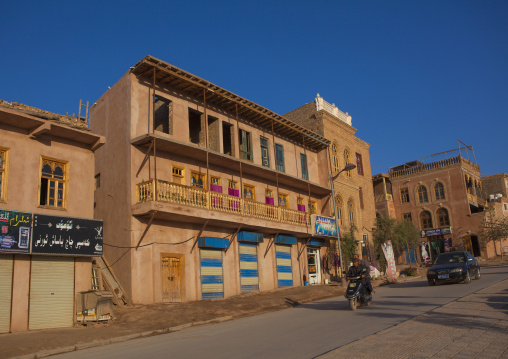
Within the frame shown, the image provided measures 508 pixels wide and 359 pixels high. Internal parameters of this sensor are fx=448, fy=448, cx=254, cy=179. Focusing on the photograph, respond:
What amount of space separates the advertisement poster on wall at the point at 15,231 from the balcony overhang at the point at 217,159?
20.3 feet

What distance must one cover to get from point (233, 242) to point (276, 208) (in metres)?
3.67

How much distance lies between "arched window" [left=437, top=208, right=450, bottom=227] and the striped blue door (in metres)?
36.7

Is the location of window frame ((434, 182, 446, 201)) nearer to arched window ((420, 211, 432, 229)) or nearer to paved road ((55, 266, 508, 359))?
arched window ((420, 211, 432, 229))

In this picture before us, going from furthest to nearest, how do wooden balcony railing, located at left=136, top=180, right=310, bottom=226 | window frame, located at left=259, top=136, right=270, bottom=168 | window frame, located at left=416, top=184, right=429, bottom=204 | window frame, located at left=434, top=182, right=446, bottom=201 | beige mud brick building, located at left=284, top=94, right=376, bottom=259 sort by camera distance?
window frame, located at left=416, top=184, right=429, bottom=204, window frame, located at left=434, top=182, right=446, bottom=201, beige mud brick building, located at left=284, top=94, right=376, bottom=259, window frame, located at left=259, top=136, right=270, bottom=168, wooden balcony railing, located at left=136, top=180, right=310, bottom=226

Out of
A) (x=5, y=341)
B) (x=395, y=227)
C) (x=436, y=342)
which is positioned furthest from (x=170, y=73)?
(x=395, y=227)

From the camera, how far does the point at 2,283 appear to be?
13.3m

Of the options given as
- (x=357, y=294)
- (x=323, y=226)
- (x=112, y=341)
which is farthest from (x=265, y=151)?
(x=112, y=341)

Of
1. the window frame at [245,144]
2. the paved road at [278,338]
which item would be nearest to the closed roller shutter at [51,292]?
the paved road at [278,338]

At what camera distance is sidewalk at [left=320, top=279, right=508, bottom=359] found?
22.6 feet

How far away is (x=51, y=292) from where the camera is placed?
14516 millimetres

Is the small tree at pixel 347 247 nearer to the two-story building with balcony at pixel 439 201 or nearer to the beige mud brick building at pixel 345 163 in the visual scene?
the beige mud brick building at pixel 345 163

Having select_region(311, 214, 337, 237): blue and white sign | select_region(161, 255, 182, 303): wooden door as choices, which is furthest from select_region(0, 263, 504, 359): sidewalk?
select_region(311, 214, 337, 237): blue and white sign

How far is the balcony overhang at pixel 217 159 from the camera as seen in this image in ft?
62.6

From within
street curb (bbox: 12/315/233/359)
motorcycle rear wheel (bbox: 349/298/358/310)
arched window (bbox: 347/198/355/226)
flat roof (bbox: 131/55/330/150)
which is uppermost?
flat roof (bbox: 131/55/330/150)
